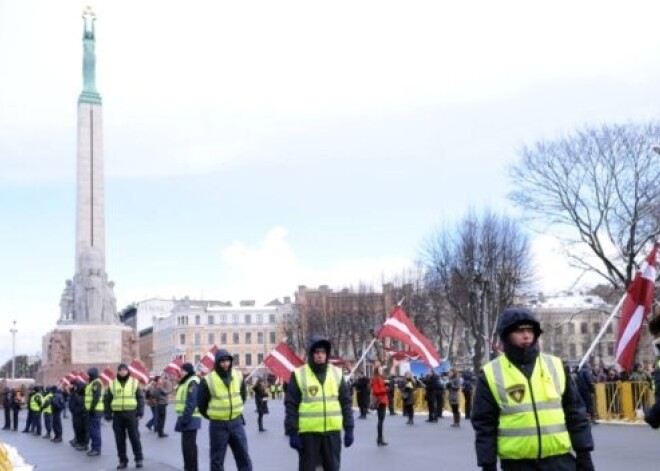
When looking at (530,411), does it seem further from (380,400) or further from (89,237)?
(89,237)

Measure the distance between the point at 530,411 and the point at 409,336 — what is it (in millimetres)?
17421

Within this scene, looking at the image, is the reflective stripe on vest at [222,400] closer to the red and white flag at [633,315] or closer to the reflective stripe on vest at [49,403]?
the red and white flag at [633,315]

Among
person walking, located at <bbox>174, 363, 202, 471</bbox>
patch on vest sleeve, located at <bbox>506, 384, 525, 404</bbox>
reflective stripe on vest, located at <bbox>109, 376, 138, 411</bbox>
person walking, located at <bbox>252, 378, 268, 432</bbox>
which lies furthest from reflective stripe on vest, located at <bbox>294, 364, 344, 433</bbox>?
person walking, located at <bbox>252, 378, 268, 432</bbox>

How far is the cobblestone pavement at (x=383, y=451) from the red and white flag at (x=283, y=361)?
5.18 ft

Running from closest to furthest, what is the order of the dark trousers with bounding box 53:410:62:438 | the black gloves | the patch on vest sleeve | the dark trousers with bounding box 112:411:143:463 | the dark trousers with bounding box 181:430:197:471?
the black gloves, the patch on vest sleeve, the dark trousers with bounding box 181:430:197:471, the dark trousers with bounding box 112:411:143:463, the dark trousers with bounding box 53:410:62:438

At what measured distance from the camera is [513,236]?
5175cm

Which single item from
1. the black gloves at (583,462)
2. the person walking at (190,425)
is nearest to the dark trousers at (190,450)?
the person walking at (190,425)

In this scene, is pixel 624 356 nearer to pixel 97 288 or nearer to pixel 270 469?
Result: pixel 270 469

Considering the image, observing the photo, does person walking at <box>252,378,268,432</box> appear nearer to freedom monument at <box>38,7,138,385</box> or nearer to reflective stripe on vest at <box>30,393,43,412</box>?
reflective stripe on vest at <box>30,393,43,412</box>

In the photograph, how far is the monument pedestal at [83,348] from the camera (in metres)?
66.2

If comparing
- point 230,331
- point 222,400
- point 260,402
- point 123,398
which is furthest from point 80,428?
point 230,331

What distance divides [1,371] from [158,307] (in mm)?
47132

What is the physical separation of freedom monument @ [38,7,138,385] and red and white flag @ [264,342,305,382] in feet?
159

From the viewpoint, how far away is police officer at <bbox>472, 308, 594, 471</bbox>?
19.6 feet
